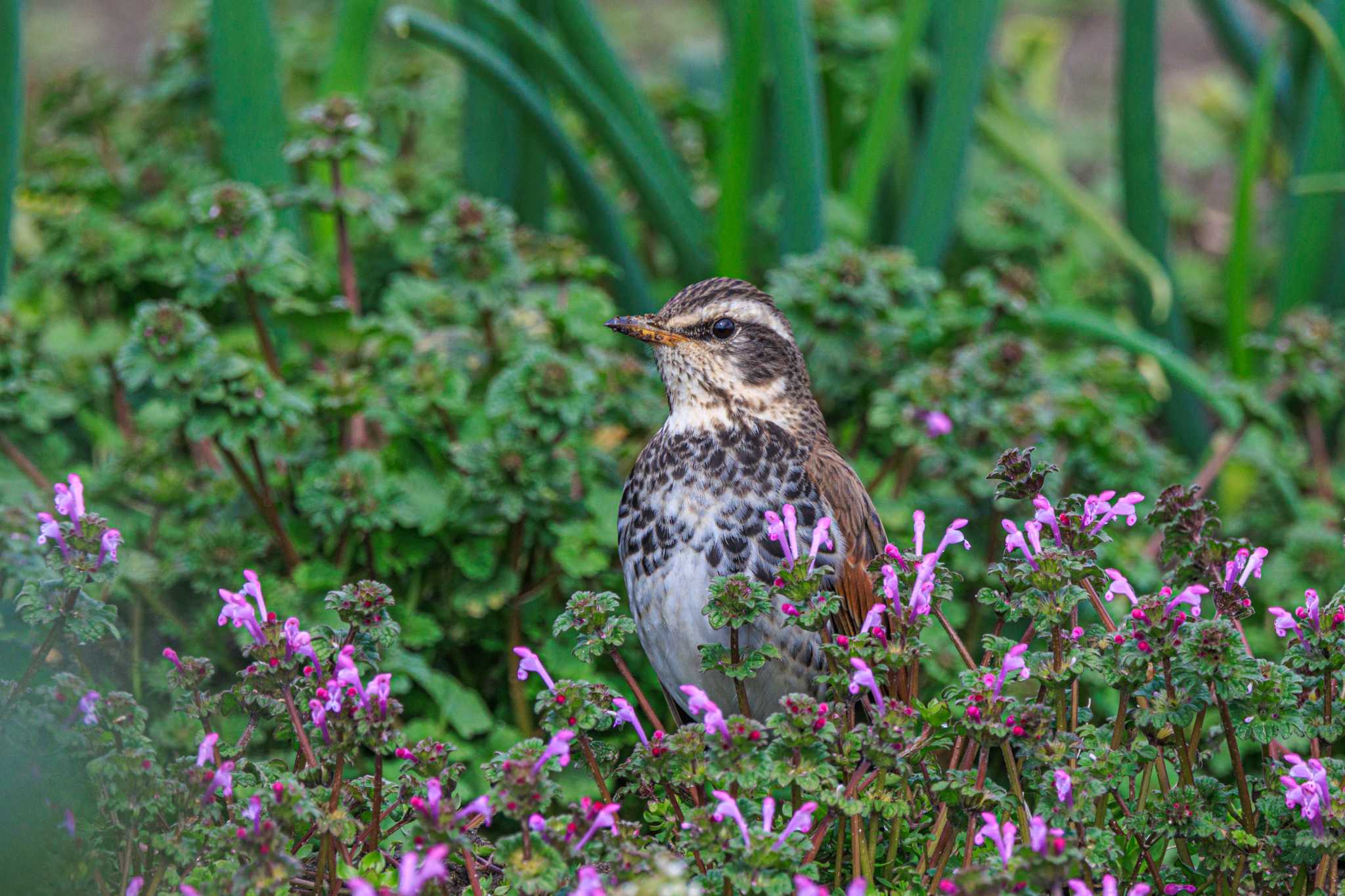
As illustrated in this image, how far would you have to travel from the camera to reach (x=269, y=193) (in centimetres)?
380

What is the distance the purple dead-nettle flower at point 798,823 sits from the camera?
1866mm

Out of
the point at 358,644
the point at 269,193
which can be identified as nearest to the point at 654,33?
the point at 269,193

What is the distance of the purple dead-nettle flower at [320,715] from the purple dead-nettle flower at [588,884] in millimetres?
425

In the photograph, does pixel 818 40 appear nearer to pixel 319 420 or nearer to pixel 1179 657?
pixel 319 420

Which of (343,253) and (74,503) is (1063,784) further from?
(343,253)

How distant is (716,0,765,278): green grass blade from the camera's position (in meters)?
4.14

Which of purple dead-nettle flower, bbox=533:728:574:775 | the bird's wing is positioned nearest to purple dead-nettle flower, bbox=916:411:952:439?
the bird's wing

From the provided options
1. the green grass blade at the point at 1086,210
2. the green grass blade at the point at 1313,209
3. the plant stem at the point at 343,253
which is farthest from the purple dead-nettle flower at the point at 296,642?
the green grass blade at the point at 1313,209

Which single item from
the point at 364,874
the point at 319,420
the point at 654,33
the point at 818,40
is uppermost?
the point at 654,33

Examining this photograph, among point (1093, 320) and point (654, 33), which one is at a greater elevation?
point (654, 33)

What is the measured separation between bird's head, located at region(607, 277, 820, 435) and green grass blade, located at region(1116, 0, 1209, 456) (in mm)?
1804

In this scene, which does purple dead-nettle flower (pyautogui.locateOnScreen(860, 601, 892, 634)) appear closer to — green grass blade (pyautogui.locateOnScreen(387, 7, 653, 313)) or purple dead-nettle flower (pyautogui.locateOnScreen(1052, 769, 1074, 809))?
purple dead-nettle flower (pyautogui.locateOnScreen(1052, 769, 1074, 809))

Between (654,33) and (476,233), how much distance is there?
5410 millimetres

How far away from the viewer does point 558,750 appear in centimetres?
190
